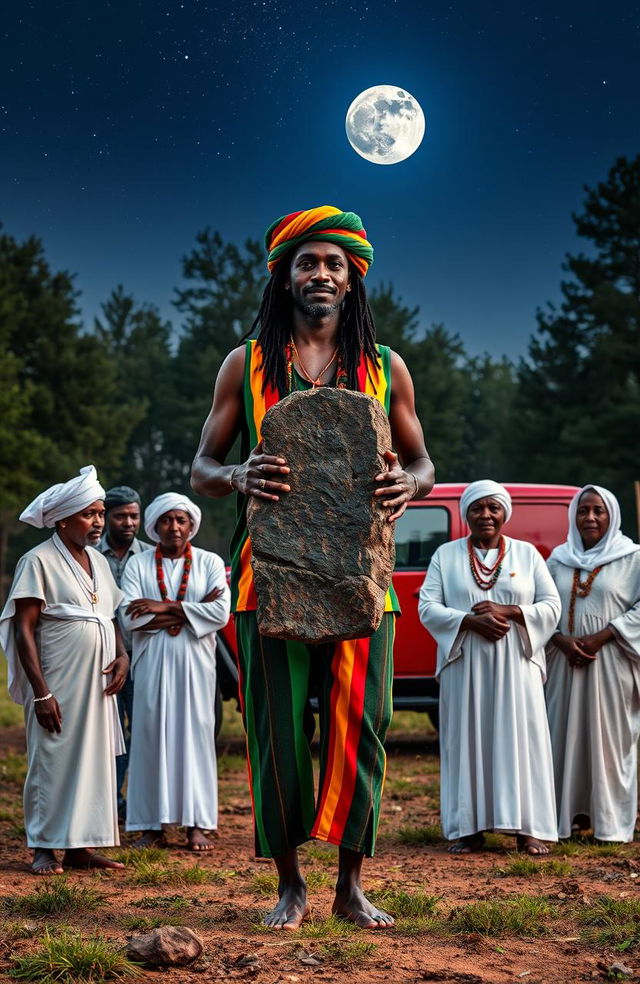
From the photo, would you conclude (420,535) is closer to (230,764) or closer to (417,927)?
(230,764)

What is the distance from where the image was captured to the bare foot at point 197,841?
659 cm

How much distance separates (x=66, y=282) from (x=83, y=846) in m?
37.3

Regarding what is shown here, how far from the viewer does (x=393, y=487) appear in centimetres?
404

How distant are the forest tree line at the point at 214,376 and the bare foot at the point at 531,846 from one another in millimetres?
22631

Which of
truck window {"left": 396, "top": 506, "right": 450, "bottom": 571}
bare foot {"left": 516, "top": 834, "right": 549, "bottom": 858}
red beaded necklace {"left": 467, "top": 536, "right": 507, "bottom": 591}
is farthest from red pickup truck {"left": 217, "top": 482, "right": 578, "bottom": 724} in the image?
bare foot {"left": 516, "top": 834, "right": 549, "bottom": 858}

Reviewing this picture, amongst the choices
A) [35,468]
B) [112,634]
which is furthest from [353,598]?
[35,468]

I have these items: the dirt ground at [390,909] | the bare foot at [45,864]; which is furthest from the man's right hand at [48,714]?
the dirt ground at [390,909]

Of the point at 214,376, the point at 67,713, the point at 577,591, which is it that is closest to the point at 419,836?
the point at 577,591

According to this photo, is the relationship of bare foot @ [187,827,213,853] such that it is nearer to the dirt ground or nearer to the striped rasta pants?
the dirt ground

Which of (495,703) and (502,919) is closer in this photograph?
(502,919)

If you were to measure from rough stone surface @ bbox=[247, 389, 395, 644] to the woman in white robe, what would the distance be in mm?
3354

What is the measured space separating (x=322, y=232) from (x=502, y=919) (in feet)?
8.99

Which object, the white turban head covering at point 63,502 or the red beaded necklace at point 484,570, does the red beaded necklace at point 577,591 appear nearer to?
the red beaded necklace at point 484,570

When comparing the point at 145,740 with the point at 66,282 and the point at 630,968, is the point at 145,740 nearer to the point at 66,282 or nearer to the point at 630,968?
the point at 630,968
